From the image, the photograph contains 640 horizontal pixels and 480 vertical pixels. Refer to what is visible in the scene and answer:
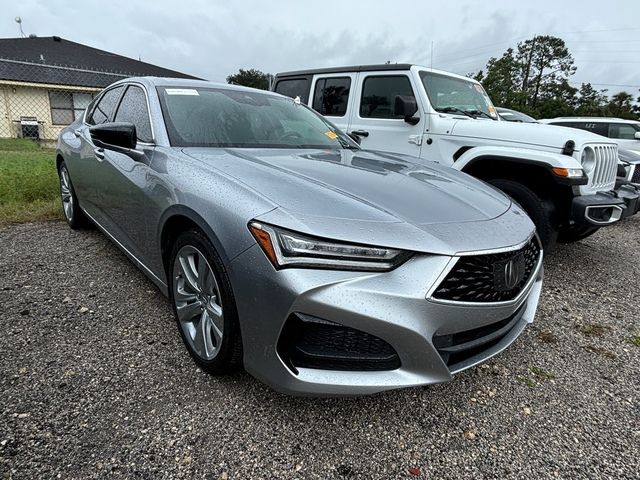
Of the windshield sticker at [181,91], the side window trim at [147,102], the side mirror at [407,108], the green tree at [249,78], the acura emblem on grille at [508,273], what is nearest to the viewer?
the acura emblem on grille at [508,273]

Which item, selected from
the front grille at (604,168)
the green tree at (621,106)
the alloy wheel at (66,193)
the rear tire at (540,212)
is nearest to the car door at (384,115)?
the rear tire at (540,212)

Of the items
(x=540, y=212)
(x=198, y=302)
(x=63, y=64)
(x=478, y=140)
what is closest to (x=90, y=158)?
(x=198, y=302)

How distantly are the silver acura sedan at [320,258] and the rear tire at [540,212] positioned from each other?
1207mm

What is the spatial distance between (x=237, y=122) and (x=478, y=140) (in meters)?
2.40

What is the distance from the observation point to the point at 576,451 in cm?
180

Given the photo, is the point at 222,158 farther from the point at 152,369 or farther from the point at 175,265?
the point at 152,369

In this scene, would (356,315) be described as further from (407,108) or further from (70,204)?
(70,204)

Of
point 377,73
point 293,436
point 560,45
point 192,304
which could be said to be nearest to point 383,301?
point 293,436

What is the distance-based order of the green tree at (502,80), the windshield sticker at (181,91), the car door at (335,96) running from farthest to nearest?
the green tree at (502,80) → the car door at (335,96) → the windshield sticker at (181,91)

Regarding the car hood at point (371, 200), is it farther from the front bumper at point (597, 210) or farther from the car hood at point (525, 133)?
the car hood at point (525, 133)

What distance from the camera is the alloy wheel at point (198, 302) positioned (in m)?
1.97

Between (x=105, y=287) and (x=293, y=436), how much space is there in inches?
80.6

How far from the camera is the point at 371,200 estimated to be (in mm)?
1914

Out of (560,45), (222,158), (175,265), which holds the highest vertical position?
(560,45)
